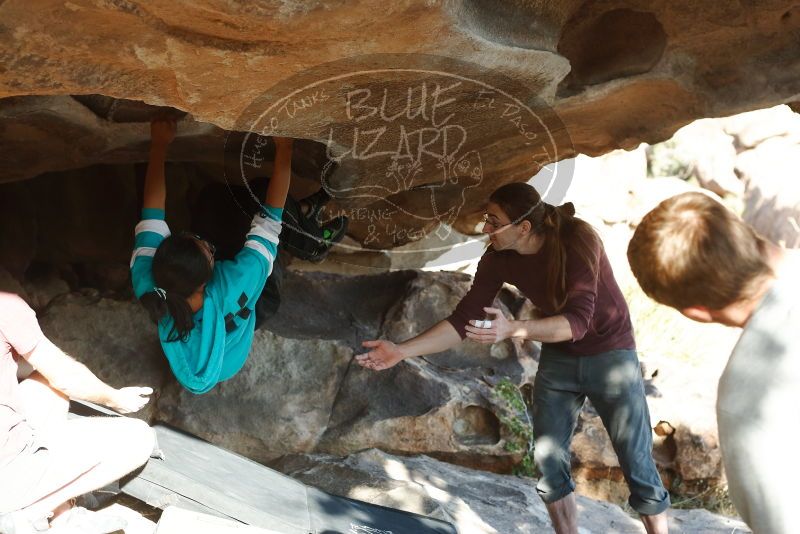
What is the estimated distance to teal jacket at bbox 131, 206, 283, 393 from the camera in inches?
129

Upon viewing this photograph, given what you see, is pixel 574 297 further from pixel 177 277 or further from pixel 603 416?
pixel 177 277

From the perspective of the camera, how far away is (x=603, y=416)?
3.52 meters

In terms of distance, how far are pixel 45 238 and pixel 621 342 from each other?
3.53 meters

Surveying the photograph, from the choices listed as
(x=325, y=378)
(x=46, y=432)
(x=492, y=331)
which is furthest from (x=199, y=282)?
(x=325, y=378)

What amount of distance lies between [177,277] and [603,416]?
190cm

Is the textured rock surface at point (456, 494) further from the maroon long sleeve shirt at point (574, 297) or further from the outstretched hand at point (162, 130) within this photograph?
the outstretched hand at point (162, 130)

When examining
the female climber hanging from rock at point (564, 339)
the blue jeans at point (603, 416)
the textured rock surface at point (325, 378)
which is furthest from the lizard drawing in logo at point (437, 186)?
the blue jeans at point (603, 416)

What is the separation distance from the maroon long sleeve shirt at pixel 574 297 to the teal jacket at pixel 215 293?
0.90m

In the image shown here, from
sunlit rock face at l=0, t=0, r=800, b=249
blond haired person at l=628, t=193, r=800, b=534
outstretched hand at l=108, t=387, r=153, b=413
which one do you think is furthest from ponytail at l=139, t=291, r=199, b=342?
blond haired person at l=628, t=193, r=800, b=534

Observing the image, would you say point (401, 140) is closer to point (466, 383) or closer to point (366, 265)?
point (466, 383)

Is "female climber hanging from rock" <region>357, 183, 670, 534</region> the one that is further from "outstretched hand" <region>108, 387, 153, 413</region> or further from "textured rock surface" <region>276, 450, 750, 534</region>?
"outstretched hand" <region>108, 387, 153, 413</region>

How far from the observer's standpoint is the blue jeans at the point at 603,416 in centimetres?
341

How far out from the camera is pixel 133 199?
5.21 m

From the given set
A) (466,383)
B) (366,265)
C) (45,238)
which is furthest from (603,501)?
(45,238)
